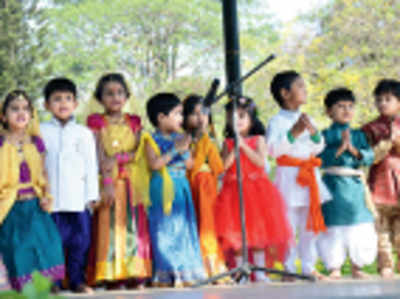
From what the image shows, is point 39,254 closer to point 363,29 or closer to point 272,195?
point 272,195

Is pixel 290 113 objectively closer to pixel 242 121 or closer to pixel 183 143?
pixel 242 121

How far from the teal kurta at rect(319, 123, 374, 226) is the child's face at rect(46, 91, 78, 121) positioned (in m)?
1.77

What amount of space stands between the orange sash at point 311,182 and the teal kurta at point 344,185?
17 centimetres

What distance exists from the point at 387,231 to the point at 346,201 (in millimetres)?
477

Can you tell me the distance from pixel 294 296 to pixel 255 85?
1182 cm

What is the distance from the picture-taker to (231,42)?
5652 mm

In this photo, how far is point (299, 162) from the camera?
4.93 m

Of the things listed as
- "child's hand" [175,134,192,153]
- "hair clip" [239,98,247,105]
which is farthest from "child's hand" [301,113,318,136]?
"child's hand" [175,134,192,153]

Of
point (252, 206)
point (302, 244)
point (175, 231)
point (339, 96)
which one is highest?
point (339, 96)

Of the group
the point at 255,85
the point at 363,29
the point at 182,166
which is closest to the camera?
the point at 182,166

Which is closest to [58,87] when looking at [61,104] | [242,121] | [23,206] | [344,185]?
[61,104]

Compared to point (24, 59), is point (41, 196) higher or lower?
lower

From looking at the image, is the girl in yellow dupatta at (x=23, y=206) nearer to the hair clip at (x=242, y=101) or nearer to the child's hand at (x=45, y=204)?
the child's hand at (x=45, y=204)

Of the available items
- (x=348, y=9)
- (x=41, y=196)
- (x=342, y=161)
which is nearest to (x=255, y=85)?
(x=348, y=9)
